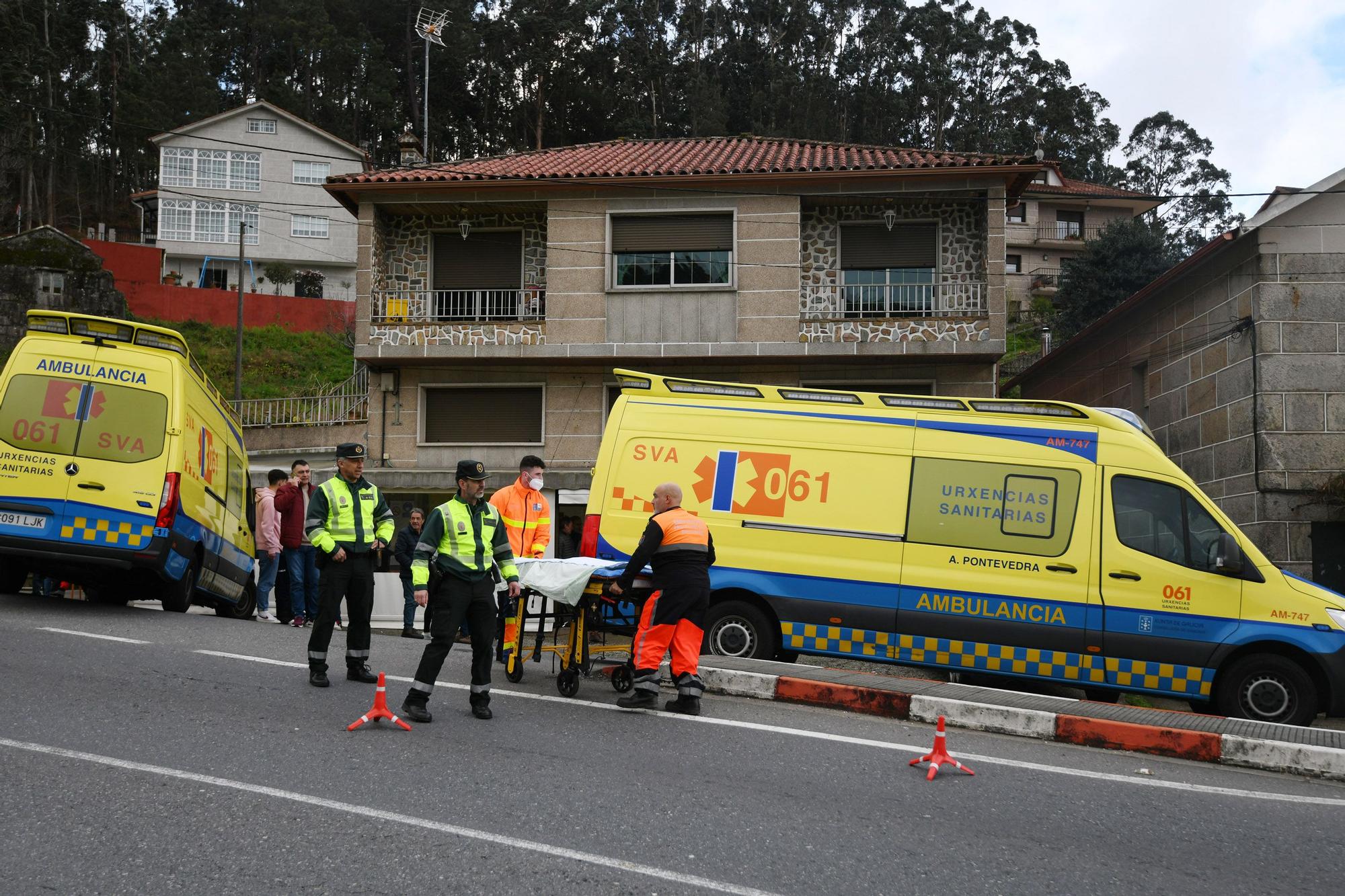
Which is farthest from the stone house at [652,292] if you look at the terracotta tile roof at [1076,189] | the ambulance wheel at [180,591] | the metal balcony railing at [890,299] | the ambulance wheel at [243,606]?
the terracotta tile roof at [1076,189]

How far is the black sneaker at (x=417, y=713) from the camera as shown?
7230 millimetres

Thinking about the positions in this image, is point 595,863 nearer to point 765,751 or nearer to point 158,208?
point 765,751

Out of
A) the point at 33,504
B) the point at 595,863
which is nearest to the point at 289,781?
the point at 595,863

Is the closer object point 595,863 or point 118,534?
point 595,863

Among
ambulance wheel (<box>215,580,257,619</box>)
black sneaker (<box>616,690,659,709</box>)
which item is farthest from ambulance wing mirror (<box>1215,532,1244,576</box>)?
ambulance wheel (<box>215,580,257,619</box>)

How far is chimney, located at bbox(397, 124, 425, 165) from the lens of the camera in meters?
26.9

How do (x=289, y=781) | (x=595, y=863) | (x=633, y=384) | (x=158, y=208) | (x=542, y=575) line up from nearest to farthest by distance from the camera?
1. (x=595, y=863)
2. (x=289, y=781)
3. (x=542, y=575)
4. (x=633, y=384)
5. (x=158, y=208)

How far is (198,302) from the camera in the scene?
4519cm

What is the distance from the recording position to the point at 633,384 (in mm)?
10859

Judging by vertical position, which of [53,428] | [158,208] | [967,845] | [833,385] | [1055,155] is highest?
[1055,155]

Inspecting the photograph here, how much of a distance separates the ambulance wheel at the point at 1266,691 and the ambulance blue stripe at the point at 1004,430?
204cm

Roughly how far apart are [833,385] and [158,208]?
41.4 meters

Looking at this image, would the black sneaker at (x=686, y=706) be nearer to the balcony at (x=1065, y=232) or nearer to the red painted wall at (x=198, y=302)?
the red painted wall at (x=198, y=302)

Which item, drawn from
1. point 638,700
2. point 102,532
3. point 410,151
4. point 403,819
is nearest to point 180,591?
point 102,532
